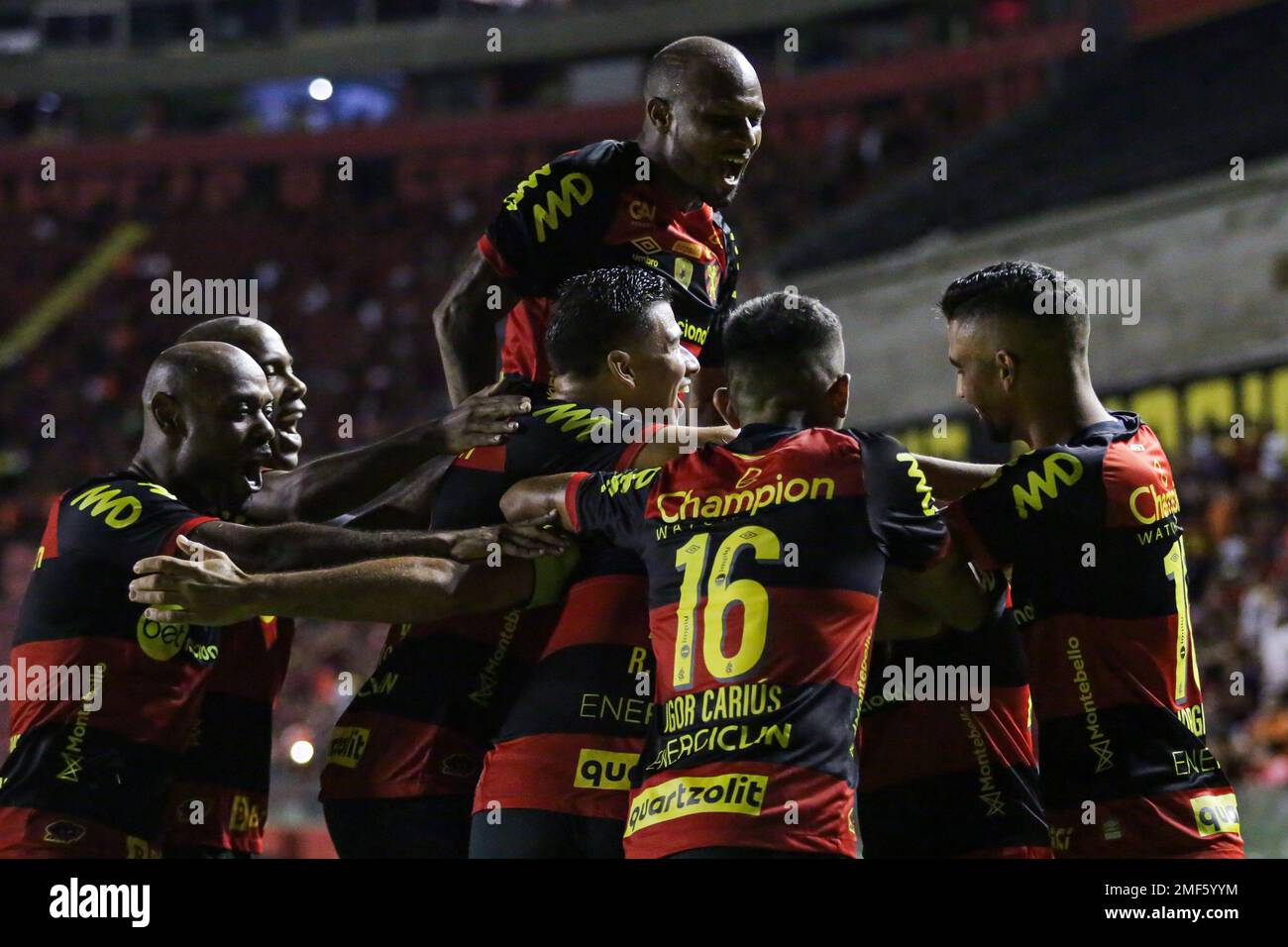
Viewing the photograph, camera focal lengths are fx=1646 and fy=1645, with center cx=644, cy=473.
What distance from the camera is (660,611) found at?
3750 millimetres

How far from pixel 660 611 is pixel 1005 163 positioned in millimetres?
19114

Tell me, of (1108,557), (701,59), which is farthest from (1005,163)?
(1108,557)

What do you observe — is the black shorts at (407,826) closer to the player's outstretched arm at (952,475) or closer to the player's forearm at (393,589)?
the player's forearm at (393,589)

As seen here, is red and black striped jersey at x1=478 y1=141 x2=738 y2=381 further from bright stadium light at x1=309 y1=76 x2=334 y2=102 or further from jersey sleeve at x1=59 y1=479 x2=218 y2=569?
bright stadium light at x1=309 y1=76 x2=334 y2=102

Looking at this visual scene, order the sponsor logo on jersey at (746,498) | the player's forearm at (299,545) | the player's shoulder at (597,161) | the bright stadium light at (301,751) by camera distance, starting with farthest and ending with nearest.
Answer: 1. the player's shoulder at (597,161)
2. the bright stadium light at (301,751)
3. the player's forearm at (299,545)
4. the sponsor logo on jersey at (746,498)

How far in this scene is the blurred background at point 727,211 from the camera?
15.9 m

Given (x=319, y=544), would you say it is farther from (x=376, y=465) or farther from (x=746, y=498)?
(x=746, y=498)

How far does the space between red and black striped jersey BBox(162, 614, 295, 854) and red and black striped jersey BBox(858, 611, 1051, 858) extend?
180 centimetres

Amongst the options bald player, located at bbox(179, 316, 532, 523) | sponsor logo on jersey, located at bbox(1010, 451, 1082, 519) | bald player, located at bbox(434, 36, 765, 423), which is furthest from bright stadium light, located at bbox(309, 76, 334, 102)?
sponsor logo on jersey, located at bbox(1010, 451, 1082, 519)

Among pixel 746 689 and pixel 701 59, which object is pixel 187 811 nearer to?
pixel 746 689

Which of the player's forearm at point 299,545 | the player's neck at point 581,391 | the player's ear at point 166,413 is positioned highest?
the player's ear at point 166,413

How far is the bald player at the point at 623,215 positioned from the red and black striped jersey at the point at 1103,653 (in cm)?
175

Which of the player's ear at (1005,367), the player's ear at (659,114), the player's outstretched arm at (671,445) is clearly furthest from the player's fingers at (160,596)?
the player's ear at (659,114)
